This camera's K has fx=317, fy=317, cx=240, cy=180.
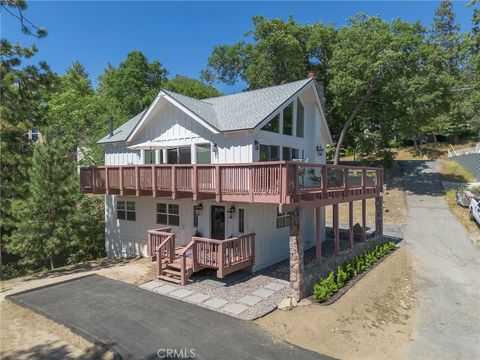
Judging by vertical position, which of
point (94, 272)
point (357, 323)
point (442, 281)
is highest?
point (94, 272)

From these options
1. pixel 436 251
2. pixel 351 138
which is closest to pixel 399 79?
pixel 351 138

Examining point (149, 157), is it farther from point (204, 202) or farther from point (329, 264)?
point (329, 264)

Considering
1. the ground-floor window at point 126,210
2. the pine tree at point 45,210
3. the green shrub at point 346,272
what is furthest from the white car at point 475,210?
the pine tree at point 45,210

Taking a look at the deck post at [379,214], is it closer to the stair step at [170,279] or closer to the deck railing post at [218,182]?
the deck railing post at [218,182]

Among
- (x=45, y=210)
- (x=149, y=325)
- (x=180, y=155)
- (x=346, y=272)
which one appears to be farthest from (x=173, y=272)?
(x=45, y=210)

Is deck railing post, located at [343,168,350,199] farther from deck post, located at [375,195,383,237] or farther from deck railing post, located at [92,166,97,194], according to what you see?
deck railing post, located at [92,166,97,194]

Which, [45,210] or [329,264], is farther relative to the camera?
[45,210]
